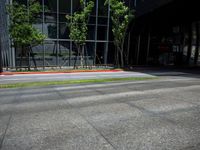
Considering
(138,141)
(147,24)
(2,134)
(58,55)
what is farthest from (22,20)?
(138,141)

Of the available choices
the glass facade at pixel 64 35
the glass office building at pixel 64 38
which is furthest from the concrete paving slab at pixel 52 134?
the glass facade at pixel 64 35

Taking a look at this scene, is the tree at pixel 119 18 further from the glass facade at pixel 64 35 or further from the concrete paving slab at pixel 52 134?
the concrete paving slab at pixel 52 134

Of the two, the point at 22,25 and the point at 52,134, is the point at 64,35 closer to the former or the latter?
the point at 22,25

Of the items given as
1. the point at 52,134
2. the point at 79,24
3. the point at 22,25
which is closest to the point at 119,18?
the point at 79,24

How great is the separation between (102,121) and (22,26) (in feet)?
63.0

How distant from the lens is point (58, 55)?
28.8m

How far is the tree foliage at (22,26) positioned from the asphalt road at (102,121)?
576 inches

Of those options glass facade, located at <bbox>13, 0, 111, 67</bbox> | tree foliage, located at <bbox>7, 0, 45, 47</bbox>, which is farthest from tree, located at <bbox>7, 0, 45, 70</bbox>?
glass facade, located at <bbox>13, 0, 111, 67</bbox>

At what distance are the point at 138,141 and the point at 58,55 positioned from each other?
24534mm

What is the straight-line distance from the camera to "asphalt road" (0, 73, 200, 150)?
5.16 m

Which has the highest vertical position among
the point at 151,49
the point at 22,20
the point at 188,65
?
the point at 22,20

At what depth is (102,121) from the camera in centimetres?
662

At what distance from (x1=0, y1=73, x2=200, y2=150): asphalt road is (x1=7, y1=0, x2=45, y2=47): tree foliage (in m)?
14.6

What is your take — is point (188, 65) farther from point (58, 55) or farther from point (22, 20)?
point (22, 20)
